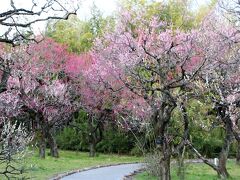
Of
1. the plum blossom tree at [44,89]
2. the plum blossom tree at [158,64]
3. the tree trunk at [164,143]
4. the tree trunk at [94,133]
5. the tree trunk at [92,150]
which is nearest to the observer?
the tree trunk at [164,143]

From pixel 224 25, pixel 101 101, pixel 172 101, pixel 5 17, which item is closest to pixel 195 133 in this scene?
pixel 101 101

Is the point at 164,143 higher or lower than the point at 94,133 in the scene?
lower

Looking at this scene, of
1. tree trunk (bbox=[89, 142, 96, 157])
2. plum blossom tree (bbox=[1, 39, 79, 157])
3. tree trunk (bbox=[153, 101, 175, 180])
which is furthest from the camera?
tree trunk (bbox=[89, 142, 96, 157])

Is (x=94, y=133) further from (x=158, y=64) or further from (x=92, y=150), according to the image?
(x=158, y=64)

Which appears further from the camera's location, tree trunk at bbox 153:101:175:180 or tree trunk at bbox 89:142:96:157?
tree trunk at bbox 89:142:96:157

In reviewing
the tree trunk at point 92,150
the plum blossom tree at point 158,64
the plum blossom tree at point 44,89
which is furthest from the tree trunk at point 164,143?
the tree trunk at point 92,150

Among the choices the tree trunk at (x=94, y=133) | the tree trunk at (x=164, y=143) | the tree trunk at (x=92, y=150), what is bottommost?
the tree trunk at (x=164, y=143)

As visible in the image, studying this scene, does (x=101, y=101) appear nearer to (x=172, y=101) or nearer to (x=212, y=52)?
(x=212, y=52)

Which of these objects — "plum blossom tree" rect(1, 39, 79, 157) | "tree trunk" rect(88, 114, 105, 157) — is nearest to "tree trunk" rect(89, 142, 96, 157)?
"tree trunk" rect(88, 114, 105, 157)

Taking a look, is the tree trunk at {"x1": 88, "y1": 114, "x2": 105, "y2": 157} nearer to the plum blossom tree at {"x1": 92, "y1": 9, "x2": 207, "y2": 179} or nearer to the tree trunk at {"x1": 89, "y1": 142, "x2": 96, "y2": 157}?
the tree trunk at {"x1": 89, "y1": 142, "x2": 96, "y2": 157}

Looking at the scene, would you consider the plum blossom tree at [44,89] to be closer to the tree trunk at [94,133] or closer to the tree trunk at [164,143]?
the tree trunk at [94,133]

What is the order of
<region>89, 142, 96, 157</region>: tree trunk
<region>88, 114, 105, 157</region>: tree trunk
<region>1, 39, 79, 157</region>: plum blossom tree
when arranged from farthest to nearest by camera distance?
1. <region>88, 114, 105, 157</region>: tree trunk
2. <region>89, 142, 96, 157</region>: tree trunk
3. <region>1, 39, 79, 157</region>: plum blossom tree

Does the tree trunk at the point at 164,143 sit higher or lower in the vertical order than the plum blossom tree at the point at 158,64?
lower

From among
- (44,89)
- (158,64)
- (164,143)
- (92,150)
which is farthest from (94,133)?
(164,143)
